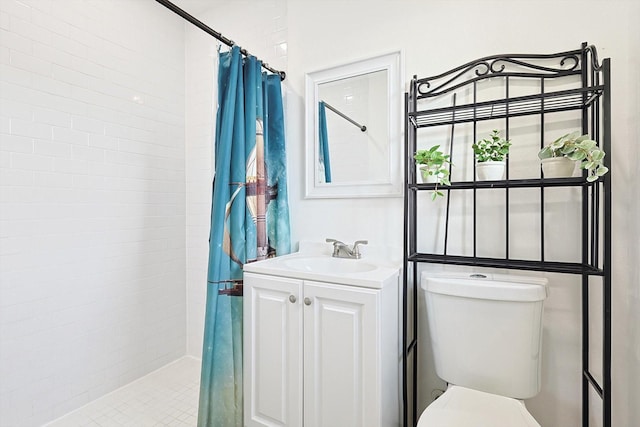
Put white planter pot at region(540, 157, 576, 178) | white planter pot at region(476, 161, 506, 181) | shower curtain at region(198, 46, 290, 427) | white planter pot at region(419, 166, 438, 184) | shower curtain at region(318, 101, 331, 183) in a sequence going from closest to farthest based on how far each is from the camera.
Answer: white planter pot at region(540, 157, 576, 178) < white planter pot at region(476, 161, 506, 181) < white planter pot at region(419, 166, 438, 184) < shower curtain at region(198, 46, 290, 427) < shower curtain at region(318, 101, 331, 183)

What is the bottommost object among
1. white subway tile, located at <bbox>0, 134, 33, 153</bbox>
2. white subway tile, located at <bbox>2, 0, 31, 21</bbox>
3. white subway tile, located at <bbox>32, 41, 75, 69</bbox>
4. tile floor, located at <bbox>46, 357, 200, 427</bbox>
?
tile floor, located at <bbox>46, 357, 200, 427</bbox>

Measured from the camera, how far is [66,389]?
180cm

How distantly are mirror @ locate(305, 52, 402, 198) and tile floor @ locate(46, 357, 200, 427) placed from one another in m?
1.44

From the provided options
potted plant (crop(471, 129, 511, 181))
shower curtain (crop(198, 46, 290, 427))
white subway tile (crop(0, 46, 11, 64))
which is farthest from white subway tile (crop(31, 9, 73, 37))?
potted plant (crop(471, 129, 511, 181))

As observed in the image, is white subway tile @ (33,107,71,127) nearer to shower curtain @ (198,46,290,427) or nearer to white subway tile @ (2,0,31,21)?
white subway tile @ (2,0,31,21)

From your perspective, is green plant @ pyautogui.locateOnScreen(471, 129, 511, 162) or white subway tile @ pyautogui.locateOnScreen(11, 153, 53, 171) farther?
white subway tile @ pyautogui.locateOnScreen(11, 153, 53, 171)

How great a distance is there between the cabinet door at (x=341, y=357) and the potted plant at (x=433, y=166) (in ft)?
1.82

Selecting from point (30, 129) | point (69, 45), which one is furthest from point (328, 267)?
point (69, 45)

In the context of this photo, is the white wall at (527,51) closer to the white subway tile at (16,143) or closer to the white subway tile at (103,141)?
the white subway tile at (103,141)

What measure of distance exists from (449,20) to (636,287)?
1.34 metres

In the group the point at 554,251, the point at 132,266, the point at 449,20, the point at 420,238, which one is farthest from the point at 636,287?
the point at 132,266

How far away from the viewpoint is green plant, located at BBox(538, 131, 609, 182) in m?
1.08

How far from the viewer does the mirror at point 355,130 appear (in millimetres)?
1634

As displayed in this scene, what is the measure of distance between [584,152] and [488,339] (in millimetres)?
750
